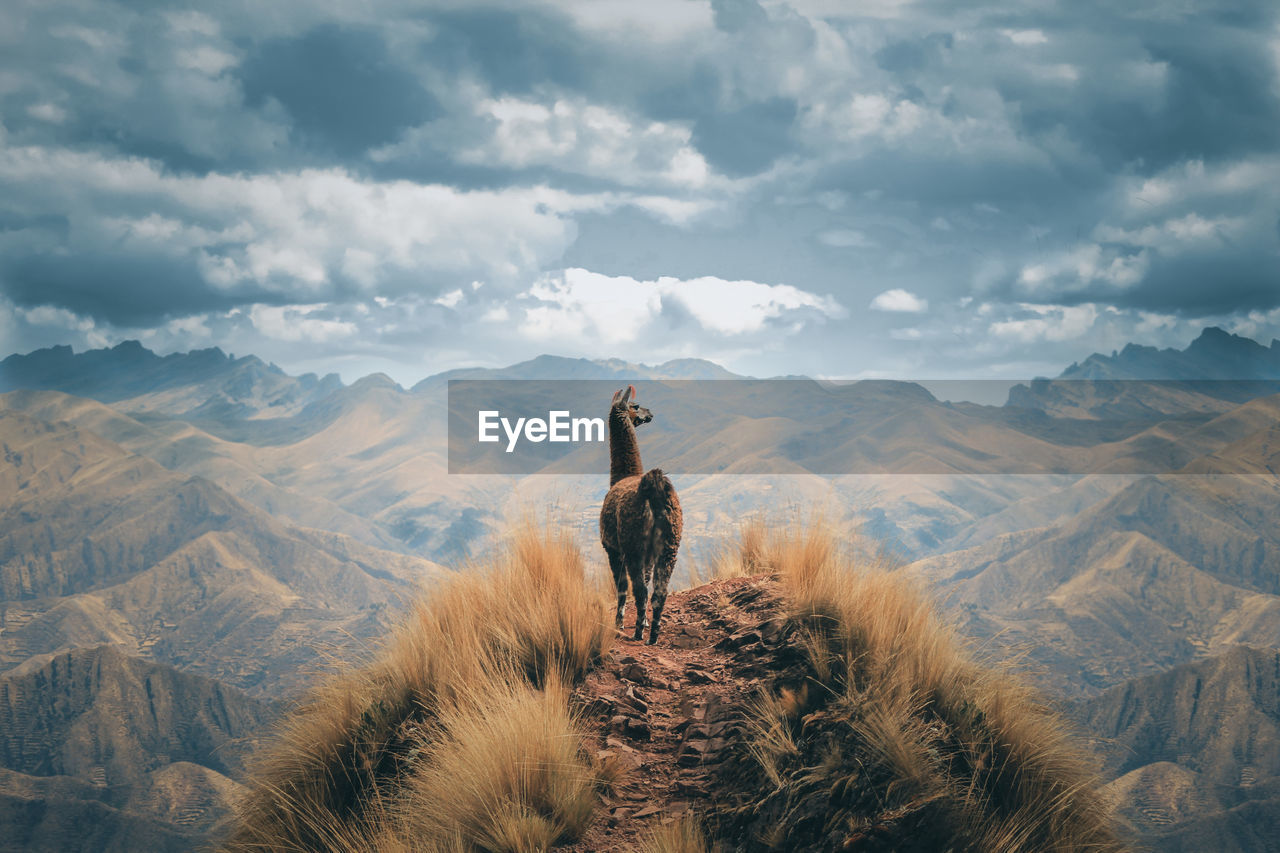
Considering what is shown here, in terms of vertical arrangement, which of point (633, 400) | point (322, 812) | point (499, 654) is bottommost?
point (322, 812)

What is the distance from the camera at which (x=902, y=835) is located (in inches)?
225

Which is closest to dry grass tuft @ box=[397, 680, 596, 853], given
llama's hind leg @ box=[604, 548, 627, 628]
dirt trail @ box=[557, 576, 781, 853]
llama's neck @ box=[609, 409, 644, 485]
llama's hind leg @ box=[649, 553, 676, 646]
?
dirt trail @ box=[557, 576, 781, 853]

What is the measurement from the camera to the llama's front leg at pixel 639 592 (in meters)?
8.59

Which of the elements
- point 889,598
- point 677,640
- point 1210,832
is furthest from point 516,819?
point 1210,832

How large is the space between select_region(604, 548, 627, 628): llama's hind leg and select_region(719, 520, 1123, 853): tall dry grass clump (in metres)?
1.90

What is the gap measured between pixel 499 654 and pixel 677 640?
7.02ft

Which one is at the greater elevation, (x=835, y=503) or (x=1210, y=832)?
(x=835, y=503)

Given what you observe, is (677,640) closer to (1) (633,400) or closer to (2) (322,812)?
(1) (633,400)

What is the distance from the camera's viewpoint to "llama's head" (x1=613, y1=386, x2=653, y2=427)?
9.44 m

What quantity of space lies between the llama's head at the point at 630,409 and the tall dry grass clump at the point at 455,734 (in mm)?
2031

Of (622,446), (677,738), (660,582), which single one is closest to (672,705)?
(677,738)

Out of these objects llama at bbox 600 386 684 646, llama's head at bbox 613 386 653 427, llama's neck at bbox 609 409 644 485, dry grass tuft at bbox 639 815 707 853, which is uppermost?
llama's head at bbox 613 386 653 427

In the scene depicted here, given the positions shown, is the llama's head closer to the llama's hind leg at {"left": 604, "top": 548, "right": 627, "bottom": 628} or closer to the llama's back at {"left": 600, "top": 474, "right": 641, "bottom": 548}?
the llama's back at {"left": 600, "top": 474, "right": 641, "bottom": 548}

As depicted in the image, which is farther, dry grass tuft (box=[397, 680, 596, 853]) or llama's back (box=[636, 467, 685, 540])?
llama's back (box=[636, 467, 685, 540])
